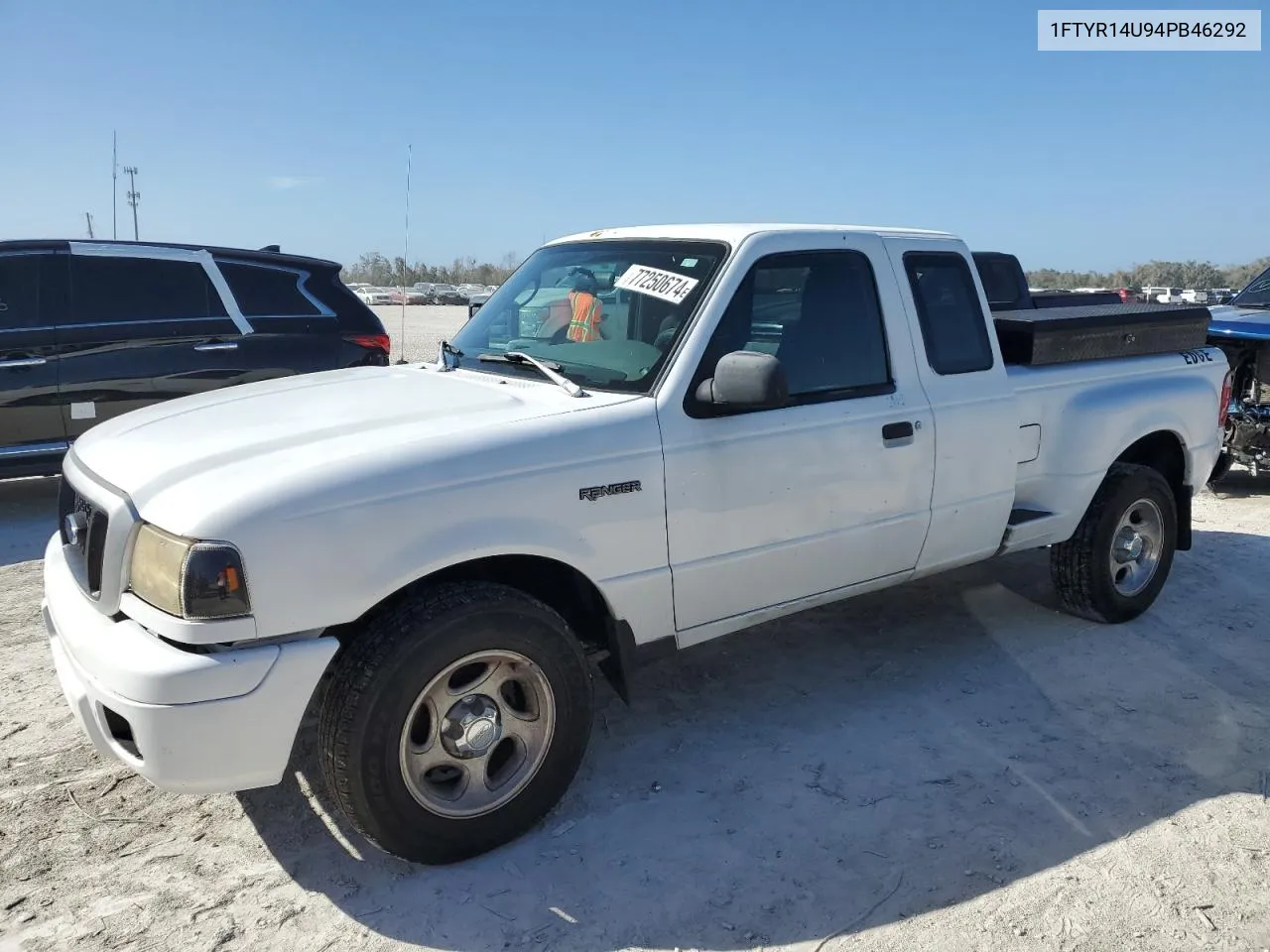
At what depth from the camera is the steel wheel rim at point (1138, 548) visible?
5070 millimetres

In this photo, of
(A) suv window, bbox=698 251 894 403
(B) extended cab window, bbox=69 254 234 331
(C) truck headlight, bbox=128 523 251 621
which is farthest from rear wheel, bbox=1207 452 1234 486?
(B) extended cab window, bbox=69 254 234 331

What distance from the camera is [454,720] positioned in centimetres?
303

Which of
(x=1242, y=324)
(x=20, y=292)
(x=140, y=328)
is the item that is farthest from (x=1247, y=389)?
(x=20, y=292)

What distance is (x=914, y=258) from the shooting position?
13.7 ft

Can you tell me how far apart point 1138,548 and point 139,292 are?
271 inches

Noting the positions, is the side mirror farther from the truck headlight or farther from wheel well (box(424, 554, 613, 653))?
the truck headlight

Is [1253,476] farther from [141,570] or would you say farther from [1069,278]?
[1069,278]

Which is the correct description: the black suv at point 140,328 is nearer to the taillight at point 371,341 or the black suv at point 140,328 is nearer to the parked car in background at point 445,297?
the taillight at point 371,341

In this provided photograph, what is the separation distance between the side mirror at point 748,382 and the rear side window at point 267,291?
5556 millimetres

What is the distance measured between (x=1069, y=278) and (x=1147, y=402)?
54.1 m

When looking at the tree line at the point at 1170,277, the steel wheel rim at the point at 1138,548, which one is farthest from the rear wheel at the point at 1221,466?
the tree line at the point at 1170,277

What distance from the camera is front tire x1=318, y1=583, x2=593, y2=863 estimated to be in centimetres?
279

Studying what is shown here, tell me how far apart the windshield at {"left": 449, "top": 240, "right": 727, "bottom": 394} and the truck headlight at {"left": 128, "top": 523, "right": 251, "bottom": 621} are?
1410 millimetres

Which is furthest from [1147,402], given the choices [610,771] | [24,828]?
[24,828]
